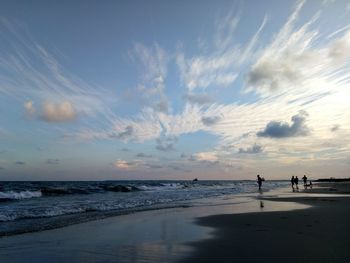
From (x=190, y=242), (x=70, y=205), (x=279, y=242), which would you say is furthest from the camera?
(x=70, y=205)

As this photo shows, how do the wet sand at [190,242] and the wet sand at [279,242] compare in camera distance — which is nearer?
the wet sand at [279,242]

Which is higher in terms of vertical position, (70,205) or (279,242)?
(70,205)

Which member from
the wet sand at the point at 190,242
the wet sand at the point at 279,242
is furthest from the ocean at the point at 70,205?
the wet sand at the point at 279,242

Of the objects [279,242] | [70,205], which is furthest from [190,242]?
[70,205]

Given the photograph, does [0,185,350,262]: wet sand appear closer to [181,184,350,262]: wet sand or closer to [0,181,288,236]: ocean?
[181,184,350,262]: wet sand

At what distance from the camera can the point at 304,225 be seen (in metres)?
11.6

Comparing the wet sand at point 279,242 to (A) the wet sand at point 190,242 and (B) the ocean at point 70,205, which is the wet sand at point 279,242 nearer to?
(A) the wet sand at point 190,242

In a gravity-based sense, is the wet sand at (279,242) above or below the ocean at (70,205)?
below

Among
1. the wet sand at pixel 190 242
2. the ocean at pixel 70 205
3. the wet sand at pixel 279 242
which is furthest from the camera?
the ocean at pixel 70 205

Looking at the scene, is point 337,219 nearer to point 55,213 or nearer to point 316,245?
point 316,245

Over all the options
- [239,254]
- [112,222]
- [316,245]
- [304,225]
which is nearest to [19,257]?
[239,254]

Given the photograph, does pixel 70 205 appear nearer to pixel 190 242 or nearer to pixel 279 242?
pixel 190 242

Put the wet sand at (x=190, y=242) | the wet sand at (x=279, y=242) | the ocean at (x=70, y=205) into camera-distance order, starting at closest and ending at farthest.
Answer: the wet sand at (x=279, y=242), the wet sand at (x=190, y=242), the ocean at (x=70, y=205)

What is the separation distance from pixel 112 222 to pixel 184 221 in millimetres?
3024
